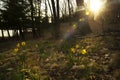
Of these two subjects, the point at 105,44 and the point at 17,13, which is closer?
the point at 105,44

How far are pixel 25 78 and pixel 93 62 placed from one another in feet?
7.33

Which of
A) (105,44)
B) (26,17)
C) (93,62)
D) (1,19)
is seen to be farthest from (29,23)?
(93,62)

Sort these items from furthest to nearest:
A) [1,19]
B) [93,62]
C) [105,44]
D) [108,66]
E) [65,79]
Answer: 1. [1,19]
2. [105,44]
3. [93,62]
4. [108,66]
5. [65,79]

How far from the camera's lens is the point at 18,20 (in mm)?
37094

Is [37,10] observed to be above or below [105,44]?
above

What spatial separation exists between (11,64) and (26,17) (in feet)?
97.1

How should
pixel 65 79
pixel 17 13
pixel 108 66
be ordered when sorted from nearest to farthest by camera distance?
pixel 65 79 → pixel 108 66 → pixel 17 13

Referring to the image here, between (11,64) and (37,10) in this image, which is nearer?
(11,64)

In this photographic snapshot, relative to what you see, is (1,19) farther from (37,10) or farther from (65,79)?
(65,79)

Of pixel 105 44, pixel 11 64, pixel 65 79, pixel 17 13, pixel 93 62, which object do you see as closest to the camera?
pixel 65 79

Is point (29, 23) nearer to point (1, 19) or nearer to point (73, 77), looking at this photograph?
point (1, 19)

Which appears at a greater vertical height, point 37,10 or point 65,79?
point 37,10

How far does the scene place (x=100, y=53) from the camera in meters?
8.99

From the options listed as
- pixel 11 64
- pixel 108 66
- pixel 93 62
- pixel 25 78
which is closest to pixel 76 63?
pixel 93 62
